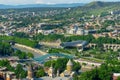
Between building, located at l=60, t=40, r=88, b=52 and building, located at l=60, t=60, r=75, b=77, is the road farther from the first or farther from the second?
building, located at l=60, t=60, r=75, b=77

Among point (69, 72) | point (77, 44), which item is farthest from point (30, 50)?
point (69, 72)

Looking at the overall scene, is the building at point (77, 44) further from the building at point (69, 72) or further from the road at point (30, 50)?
the building at point (69, 72)

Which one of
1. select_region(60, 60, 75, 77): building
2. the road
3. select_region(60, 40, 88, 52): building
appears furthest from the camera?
select_region(60, 40, 88, 52): building

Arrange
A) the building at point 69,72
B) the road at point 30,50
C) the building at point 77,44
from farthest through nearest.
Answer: the building at point 77,44 < the road at point 30,50 < the building at point 69,72

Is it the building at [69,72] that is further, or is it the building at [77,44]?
the building at [77,44]

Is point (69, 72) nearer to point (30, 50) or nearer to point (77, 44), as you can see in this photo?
Result: point (30, 50)

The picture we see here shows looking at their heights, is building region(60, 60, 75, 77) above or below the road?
above

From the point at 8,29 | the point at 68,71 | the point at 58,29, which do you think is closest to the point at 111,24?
the point at 58,29

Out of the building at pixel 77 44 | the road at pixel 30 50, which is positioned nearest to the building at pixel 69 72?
the road at pixel 30 50

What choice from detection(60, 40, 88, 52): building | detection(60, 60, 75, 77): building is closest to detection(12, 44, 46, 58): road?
detection(60, 40, 88, 52): building

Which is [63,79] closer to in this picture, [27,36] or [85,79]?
[85,79]

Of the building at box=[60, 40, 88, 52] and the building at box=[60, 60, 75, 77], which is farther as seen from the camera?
the building at box=[60, 40, 88, 52]
